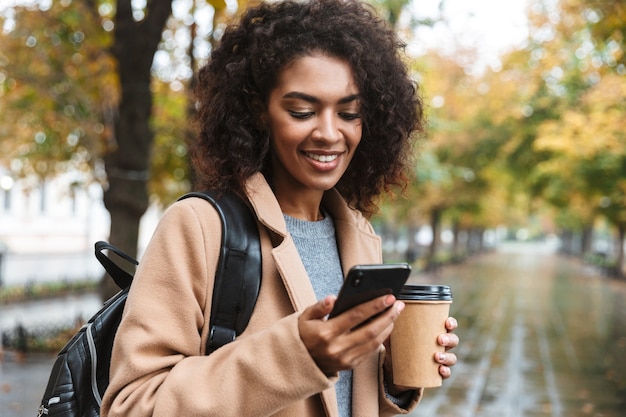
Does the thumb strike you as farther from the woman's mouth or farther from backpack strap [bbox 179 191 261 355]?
the woman's mouth

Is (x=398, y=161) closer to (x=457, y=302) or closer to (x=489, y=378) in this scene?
(x=489, y=378)

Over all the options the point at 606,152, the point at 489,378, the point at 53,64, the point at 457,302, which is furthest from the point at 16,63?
the point at 606,152

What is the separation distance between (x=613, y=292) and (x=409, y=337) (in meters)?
24.4

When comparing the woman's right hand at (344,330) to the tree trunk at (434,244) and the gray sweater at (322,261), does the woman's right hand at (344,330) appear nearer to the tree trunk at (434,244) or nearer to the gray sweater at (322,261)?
the gray sweater at (322,261)

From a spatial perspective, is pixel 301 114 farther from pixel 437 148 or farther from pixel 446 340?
pixel 437 148

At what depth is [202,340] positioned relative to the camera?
4.90ft

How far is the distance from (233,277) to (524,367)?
8.72 metres

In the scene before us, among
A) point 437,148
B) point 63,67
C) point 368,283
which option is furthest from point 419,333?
point 437,148

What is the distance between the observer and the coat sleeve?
1.35m

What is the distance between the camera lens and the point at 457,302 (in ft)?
58.7

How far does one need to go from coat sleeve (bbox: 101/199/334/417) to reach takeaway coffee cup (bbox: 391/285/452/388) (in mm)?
356

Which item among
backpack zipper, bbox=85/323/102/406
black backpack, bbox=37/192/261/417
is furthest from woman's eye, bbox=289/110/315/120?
backpack zipper, bbox=85/323/102/406

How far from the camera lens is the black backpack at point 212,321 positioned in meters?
1.49

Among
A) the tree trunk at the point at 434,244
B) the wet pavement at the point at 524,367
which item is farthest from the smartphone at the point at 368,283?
the tree trunk at the point at 434,244
